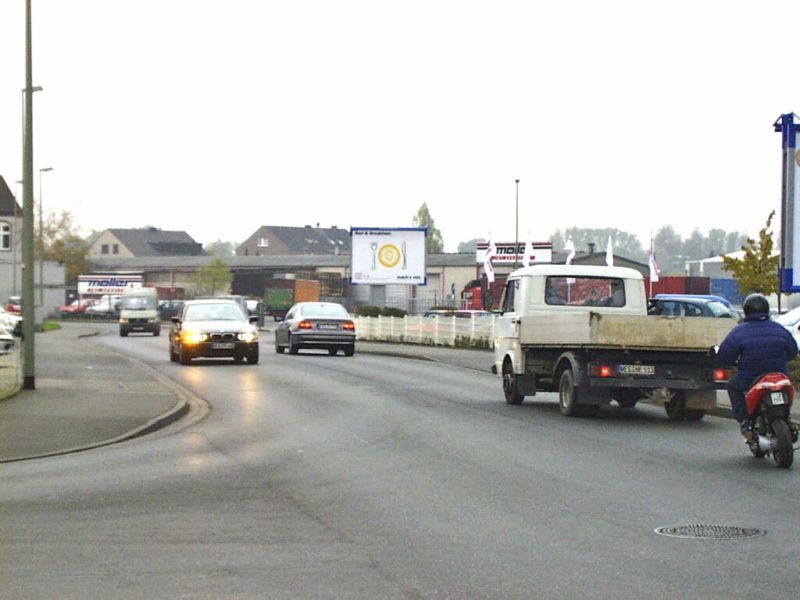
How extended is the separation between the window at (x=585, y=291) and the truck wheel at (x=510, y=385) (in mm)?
1238

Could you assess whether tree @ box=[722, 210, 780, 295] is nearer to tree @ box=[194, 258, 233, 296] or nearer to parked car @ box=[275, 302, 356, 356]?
parked car @ box=[275, 302, 356, 356]

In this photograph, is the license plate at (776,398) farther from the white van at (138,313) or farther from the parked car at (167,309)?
the parked car at (167,309)

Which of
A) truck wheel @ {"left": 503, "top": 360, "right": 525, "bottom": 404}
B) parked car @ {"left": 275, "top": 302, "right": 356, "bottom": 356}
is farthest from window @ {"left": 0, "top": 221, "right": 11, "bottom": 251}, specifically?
truck wheel @ {"left": 503, "top": 360, "right": 525, "bottom": 404}

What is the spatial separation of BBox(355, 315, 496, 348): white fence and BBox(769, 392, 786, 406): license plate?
2820 centimetres

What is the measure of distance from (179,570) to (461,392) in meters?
17.0

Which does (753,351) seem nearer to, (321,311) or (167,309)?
(321,311)

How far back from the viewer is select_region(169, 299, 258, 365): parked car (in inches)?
1302

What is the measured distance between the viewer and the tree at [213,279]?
124 metres

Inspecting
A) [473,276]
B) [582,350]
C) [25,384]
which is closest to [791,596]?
[582,350]

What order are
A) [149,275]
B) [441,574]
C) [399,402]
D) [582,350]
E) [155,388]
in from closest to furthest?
1. [441,574]
2. [582,350]
3. [399,402]
4. [155,388]
5. [149,275]

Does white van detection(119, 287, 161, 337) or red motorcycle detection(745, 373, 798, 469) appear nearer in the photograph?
red motorcycle detection(745, 373, 798, 469)

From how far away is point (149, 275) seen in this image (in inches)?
5620

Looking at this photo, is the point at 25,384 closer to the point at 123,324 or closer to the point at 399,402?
the point at 399,402

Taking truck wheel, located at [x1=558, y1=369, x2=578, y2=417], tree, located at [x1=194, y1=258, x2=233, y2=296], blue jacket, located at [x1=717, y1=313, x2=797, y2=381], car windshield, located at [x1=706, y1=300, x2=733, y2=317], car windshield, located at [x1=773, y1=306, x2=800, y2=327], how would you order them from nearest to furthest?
1. blue jacket, located at [x1=717, y1=313, x2=797, y2=381]
2. truck wheel, located at [x1=558, y1=369, x2=578, y2=417]
3. car windshield, located at [x1=773, y1=306, x2=800, y2=327]
4. car windshield, located at [x1=706, y1=300, x2=733, y2=317]
5. tree, located at [x1=194, y1=258, x2=233, y2=296]
